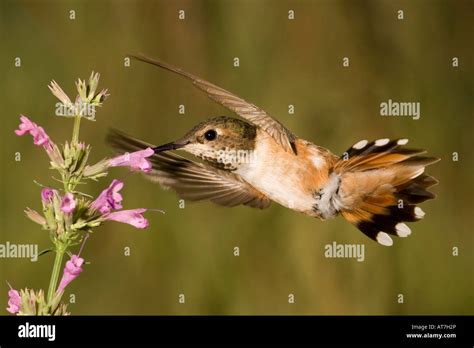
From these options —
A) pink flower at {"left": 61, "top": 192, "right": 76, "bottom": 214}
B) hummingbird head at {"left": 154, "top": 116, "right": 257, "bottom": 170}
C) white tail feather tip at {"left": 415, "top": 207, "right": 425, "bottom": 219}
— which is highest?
hummingbird head at {"left": 154, "top": 116, "right": 257, "bottom": 170}

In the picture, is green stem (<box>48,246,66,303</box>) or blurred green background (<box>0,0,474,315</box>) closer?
green stem (<box>48,246,66,303</box>)

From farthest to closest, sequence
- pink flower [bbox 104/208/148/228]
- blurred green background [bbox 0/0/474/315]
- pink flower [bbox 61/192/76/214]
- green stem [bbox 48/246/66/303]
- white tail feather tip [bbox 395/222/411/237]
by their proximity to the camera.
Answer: blurred green background [bbox 0/0/474/315]
white tail feather tip [bbox 395/222/411/237]
pink flower [bbox 104/208/148/228]
pink flower [bbox 61/192/76/214]
green stem [bbox 48/246/66/303]

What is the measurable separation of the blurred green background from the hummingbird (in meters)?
0.78

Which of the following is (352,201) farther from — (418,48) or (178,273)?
(418,48)

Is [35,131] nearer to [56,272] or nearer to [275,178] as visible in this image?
[56,272]

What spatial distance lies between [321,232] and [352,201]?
3.04ft

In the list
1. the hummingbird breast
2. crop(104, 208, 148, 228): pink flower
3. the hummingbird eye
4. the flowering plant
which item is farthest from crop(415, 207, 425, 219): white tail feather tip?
the flowering plant

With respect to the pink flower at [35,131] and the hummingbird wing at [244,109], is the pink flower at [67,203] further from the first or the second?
the hummingbird wing at [244,109]

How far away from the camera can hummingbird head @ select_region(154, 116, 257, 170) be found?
1.93 meters

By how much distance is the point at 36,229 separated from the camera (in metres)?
3.02

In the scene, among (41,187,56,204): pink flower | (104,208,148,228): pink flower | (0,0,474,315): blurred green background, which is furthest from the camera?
(0,0,474,315): blurred green background

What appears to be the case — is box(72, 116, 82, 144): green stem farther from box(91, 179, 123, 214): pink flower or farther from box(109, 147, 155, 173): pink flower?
box(109, 147, 155, 173): pink flower

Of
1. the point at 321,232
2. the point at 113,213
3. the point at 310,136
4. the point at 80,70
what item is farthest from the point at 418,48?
the point at 113,213

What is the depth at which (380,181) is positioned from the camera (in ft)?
7.09
